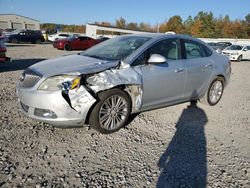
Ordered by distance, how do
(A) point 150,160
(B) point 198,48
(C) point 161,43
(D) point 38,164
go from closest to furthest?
(D) point 38,164 < (A) point 150,160 < (C) point 161,43 < (B) point 198,48

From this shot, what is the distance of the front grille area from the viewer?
368cm

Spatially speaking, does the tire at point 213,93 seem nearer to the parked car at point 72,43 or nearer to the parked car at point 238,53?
the parked car at point 238,53

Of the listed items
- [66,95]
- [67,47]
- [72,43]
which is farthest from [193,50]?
[72,43]

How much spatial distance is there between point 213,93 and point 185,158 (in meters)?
2.91

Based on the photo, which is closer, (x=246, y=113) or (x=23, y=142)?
(x=23, y=142)

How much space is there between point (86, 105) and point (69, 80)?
0.44m

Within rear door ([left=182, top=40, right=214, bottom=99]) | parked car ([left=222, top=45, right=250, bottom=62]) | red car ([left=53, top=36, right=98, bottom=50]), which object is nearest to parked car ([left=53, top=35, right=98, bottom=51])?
red car ([left=53, top=36, right=98, bottom=50])

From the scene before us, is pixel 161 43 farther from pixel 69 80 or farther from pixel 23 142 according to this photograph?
pixel 23 142

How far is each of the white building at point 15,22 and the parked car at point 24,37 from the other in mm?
31013

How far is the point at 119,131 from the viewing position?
4.17 meters

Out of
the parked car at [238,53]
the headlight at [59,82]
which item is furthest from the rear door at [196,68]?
the parked car at [238,53]

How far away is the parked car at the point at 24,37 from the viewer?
92.5 feet

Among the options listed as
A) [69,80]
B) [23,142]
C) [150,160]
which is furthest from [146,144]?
[23,142]

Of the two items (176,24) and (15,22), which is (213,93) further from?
(176,24)
